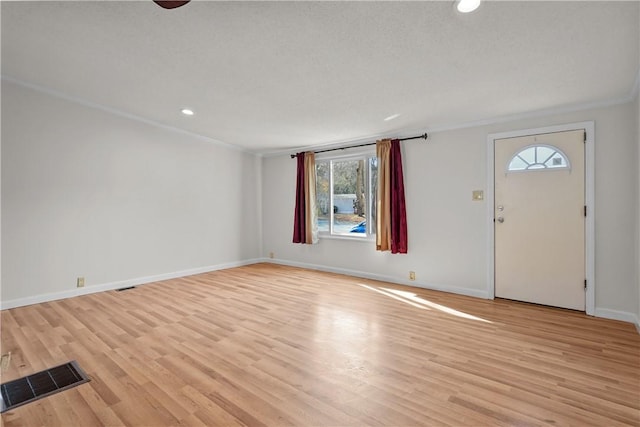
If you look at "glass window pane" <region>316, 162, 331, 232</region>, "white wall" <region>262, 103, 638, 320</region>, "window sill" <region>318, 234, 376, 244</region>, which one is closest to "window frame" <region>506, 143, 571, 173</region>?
"white wall" <region>262, 103, 638, 320</region>

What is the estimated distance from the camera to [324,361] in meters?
2.36

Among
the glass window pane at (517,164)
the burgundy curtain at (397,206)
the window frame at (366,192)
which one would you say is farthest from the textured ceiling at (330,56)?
the window frame at (366,192)

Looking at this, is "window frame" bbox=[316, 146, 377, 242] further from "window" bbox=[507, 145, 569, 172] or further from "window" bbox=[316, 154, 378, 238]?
"window" bbox=[507, 145, 569, 172]

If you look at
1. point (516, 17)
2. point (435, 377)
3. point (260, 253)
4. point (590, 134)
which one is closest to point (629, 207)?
point (590, 134)

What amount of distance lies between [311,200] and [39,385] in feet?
14.4

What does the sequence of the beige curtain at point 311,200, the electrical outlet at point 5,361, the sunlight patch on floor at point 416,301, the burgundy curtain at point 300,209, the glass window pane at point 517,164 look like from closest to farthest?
1. the electrical outlet at point 5,361
2. the sunlight patch on floor at point 416,301
3. the glass window pane at point 517,164
4. the beige curtain at point 311,200
5. the burgundy curtain at point 300,209

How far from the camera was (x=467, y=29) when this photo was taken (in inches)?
85.3

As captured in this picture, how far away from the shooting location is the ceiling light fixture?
1869 millimetres

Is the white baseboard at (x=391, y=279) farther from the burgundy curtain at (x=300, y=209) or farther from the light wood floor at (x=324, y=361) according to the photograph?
the burgundy curtain at (x=300, y=209)

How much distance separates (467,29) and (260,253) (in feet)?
18.6

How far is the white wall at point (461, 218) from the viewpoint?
3277 mm

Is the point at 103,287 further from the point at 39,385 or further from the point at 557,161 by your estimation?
the point at 557,161

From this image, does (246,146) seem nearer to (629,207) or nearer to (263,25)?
(263,25)

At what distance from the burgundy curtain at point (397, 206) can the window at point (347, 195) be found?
0.49m
